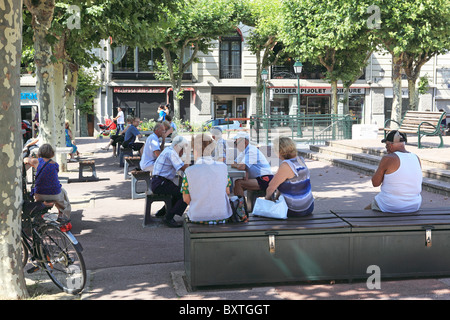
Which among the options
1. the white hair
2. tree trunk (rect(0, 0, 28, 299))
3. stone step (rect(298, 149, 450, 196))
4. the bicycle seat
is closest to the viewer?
tree trunk (rect(0, 0, 28, 299))

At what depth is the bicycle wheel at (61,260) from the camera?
5.34 meters

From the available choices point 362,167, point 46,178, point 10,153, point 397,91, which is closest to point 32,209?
point 10,153

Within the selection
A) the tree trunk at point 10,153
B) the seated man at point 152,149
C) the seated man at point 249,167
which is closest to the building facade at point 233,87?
the seated man at point 152,149

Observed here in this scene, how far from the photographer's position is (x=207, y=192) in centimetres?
580

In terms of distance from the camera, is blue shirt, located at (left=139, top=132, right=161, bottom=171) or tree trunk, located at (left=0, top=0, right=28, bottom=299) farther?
blue shirt, located at (left=139, top=132, right=161, bottom=171)

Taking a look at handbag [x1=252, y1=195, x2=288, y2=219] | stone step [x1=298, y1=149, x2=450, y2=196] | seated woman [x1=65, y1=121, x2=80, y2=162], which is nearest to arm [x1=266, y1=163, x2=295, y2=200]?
handbag [x1=252, y1=195, x2=288, y2=219]

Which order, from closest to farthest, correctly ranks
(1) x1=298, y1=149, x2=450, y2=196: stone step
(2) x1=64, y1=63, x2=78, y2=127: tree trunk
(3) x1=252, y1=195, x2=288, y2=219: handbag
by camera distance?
(3) x1=252, y1=195, x2=288, y2=219: handbag → (1) x1=298, y1=149, x2=450, y2=196: stone step → (2) x1=64, y1=63, x2=78, y2=127: tree trunk

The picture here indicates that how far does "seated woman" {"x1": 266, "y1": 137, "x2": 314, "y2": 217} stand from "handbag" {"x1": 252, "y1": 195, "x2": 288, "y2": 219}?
0.37 ft

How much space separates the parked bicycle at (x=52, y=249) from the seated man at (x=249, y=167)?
366 centimetres

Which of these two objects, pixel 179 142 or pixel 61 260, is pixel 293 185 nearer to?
pixel 61 260

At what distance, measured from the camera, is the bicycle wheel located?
5.34 metres

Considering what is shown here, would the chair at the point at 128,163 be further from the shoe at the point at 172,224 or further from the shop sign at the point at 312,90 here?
the shop sign at the point at 312,90

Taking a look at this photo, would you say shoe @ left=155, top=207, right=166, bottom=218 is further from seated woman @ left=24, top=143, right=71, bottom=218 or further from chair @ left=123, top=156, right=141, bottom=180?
chair @ left=123, top=156, right=141, bottom=180

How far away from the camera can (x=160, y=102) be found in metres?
39.2
